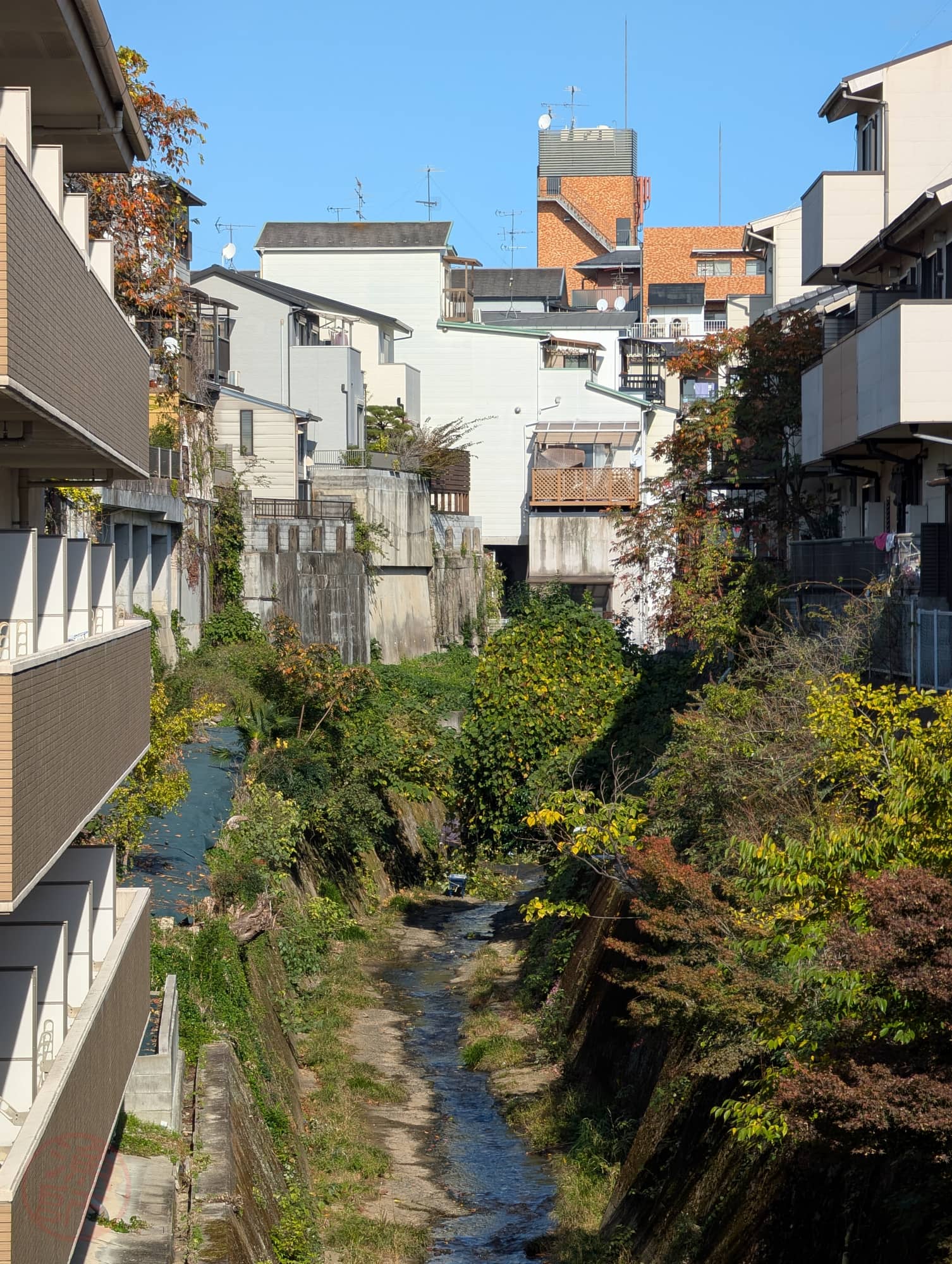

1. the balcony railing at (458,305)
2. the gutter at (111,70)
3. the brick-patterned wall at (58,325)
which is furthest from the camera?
the balcony railing at (458,305)

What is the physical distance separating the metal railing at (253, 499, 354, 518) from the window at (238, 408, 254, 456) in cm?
356

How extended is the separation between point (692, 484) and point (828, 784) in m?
12.4

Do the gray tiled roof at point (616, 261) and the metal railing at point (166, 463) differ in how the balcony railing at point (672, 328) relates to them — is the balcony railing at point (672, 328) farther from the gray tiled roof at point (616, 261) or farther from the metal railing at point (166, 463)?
the metal railing at point (166, 463)

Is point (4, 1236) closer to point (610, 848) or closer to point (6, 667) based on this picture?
point (6, 667)

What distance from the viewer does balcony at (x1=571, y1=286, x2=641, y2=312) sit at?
265 feet

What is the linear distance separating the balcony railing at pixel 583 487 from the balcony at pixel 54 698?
43.4 m

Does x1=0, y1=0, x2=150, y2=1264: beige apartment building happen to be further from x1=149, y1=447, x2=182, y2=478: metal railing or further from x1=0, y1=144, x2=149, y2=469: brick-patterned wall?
x1=149, y1=447, x2=182, y2=478: metal railing

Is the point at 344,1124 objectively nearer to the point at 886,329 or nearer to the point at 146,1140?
the point at 146,1140

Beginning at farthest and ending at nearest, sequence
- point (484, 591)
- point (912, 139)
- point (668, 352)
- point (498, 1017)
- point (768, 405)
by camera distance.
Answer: point (668, 352), point (484, 591), point (768, 405), point (498, 1017), point (912, 139)

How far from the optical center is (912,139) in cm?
2184

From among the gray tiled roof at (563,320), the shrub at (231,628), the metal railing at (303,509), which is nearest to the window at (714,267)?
the gray tiled roof at (563,320)

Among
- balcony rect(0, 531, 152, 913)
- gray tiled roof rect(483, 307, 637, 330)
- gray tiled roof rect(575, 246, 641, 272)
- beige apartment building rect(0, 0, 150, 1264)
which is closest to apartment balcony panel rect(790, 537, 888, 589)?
beige apartment building rect(0, 0, 150, 1264)

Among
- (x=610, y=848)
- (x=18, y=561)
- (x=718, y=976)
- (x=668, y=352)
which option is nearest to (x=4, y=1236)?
(x=18, y=561)

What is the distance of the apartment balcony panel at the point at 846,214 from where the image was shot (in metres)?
22.2
